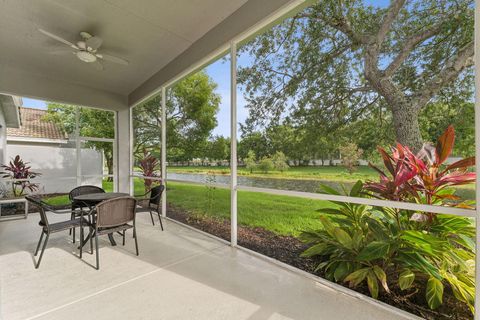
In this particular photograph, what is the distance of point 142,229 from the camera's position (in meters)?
3.84

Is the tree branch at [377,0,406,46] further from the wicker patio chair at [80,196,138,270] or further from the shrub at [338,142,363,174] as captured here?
the wicker patio chair at [80,196,138,270]

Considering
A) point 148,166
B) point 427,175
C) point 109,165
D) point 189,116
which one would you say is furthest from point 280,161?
point 109,165

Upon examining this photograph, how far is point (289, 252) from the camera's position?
9.43ft

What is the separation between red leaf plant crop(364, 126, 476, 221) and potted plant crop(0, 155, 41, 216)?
6.61 metres

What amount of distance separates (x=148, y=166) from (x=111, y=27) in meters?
3.23

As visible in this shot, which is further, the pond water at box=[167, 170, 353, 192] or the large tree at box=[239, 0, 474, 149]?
the pond water at box=[167, 170, 353, 192]

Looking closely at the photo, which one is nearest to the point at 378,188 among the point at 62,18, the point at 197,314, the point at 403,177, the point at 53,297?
the point at 403,177

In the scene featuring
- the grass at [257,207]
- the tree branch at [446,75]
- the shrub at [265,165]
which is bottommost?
the grass at [257,207]

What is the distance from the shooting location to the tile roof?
4848 millimetres

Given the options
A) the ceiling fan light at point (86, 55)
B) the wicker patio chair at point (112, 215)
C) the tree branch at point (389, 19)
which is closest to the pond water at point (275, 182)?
the wicker patio chair at point (112, 215)

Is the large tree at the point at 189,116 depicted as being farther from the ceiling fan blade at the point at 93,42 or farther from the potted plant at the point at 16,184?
the potted plant at the point at 16,184

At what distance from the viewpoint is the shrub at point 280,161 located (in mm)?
2910

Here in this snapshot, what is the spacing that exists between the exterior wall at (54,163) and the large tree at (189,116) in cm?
198

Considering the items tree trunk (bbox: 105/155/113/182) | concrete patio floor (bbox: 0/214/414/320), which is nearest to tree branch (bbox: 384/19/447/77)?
concrete patio floor (bbox: 0/214/414/320)
